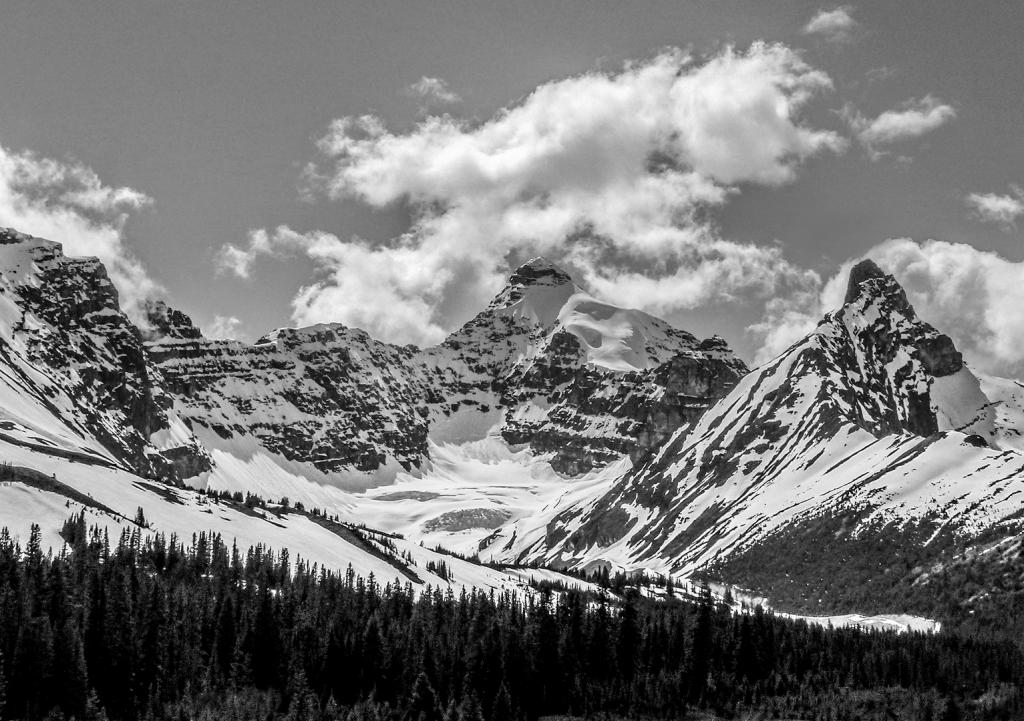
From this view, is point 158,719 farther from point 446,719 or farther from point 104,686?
point 446,719

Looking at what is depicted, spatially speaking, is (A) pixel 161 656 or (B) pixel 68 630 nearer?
(B) pixel 68 630

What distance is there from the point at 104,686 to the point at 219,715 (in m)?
16.9

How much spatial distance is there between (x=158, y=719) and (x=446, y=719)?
36.8 meters

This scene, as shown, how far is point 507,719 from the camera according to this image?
199m

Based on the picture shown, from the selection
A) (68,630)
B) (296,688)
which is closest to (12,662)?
(68,630)

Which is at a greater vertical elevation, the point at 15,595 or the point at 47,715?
the point at 15,595

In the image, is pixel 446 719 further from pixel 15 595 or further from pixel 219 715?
pixel 15 595

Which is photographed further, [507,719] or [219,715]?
[507,719]

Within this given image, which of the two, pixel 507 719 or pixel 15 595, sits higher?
pixel 15 595

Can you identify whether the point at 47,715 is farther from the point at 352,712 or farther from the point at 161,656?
the point at 352,712

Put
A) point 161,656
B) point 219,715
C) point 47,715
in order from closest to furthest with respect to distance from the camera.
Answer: point 47,715
point 219,715
point 161,656

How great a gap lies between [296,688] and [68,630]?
32127 millimetres

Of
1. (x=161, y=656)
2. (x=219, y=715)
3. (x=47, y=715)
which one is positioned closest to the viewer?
(x=47, y=715)

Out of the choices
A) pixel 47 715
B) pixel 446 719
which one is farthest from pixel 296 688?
pixel 47 715
